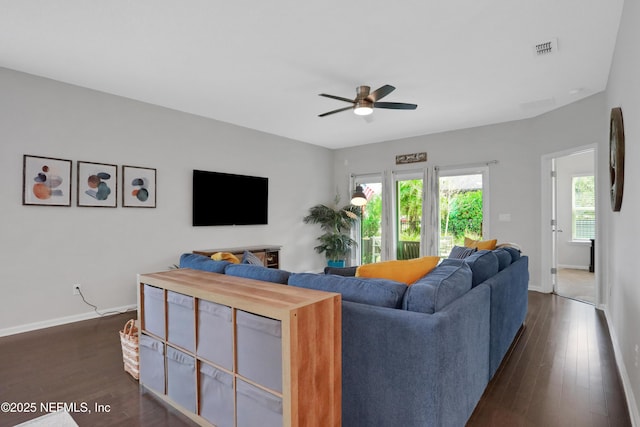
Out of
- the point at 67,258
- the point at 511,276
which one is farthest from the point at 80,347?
the point at 511,276

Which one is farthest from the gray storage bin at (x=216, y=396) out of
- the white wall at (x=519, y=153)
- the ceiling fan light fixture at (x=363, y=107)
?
the white wall at (x=519, y=153)

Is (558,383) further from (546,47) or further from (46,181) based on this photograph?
(46,181)

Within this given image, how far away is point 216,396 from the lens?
175cm

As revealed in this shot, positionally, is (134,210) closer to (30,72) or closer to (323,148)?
(30,72)

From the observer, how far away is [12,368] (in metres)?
2.63

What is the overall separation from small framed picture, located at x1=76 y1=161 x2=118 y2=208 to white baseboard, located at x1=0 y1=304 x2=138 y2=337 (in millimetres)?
1291

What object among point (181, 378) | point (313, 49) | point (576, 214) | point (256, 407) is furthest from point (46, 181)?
point (576, 214)

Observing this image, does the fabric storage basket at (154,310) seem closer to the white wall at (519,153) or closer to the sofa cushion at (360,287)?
the sofa cushion at (360,287)

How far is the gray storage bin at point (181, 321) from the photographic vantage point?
187 centimetres

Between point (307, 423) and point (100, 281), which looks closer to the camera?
point (307, 423)

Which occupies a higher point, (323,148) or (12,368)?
(323,148)

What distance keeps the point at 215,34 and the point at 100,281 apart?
3198mm

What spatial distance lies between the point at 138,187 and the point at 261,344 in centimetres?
374

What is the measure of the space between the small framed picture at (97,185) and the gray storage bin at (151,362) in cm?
249
